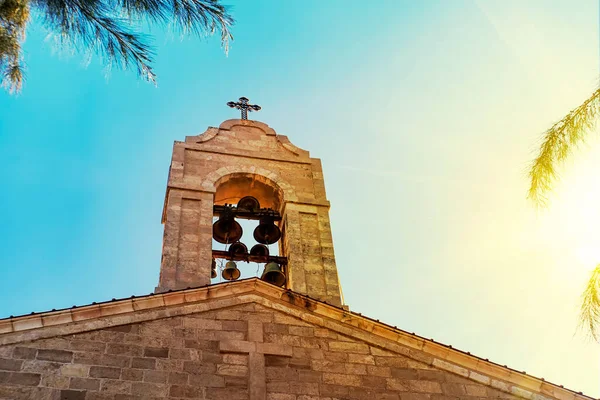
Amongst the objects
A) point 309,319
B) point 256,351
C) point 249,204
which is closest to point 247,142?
point 249,204

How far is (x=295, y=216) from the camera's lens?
11109 mm

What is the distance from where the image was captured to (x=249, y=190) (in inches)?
471

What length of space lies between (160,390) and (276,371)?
4.26 feet

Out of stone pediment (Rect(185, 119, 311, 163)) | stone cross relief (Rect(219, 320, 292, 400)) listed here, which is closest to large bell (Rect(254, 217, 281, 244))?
stone pediment (Rect(185, 119, 311, 163))

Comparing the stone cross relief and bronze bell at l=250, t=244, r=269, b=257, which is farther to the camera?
bronze bell at l=250, t=244, r=269, b=257

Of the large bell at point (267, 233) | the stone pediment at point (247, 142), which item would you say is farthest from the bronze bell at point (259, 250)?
the stone pediment at point (247, 142)

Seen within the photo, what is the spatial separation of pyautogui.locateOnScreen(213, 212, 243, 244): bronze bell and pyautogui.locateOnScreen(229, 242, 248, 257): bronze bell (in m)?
0.25

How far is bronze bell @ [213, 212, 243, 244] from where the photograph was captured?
10.9m

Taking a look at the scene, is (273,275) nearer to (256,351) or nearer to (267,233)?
(267,233)

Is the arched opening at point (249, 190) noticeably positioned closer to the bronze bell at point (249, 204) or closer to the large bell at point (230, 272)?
the bronze bell at point (249, 204)

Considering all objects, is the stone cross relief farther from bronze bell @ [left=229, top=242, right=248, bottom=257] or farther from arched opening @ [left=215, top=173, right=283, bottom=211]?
arched opening @ [left=215, top=173, right=283, bottom=211]

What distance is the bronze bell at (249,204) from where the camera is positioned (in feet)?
36.8

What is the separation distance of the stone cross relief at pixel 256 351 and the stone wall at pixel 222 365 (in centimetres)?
1

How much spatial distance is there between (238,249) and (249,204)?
1.03 meters
